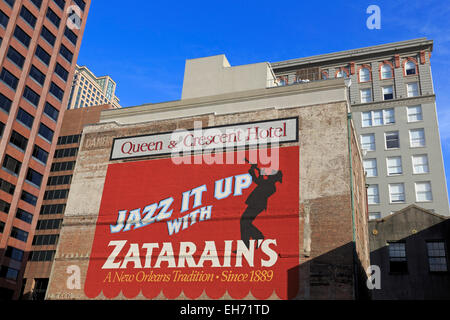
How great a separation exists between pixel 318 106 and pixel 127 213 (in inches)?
582

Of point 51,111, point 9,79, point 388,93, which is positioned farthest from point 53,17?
point 388,93

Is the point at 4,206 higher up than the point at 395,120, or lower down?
lower down

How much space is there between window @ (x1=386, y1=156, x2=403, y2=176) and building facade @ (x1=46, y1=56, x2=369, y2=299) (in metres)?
27.0

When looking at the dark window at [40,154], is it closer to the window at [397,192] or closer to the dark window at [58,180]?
the dark window at [58,180]

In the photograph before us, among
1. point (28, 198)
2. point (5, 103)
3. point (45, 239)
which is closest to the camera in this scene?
point (5, 103)

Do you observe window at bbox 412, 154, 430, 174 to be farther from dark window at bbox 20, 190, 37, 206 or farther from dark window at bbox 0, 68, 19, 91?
dark window at bbox 0, 68, 19, 91

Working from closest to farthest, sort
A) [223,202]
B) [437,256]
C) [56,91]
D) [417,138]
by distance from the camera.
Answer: [223,202], [437,256], [417,138], [56,91]

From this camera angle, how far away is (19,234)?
64.2m

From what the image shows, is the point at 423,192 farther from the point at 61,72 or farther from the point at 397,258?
the point at 61,72

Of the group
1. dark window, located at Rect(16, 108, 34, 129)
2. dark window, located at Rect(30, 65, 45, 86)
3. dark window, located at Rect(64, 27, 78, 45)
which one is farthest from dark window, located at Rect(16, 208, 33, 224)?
dark window, located at Rect(64, 27, 78, 45)

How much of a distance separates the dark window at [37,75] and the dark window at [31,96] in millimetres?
2172

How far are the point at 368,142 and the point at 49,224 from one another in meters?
61.5

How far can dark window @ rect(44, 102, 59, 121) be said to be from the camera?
69.8 metres

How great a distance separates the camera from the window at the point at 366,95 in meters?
62.8
